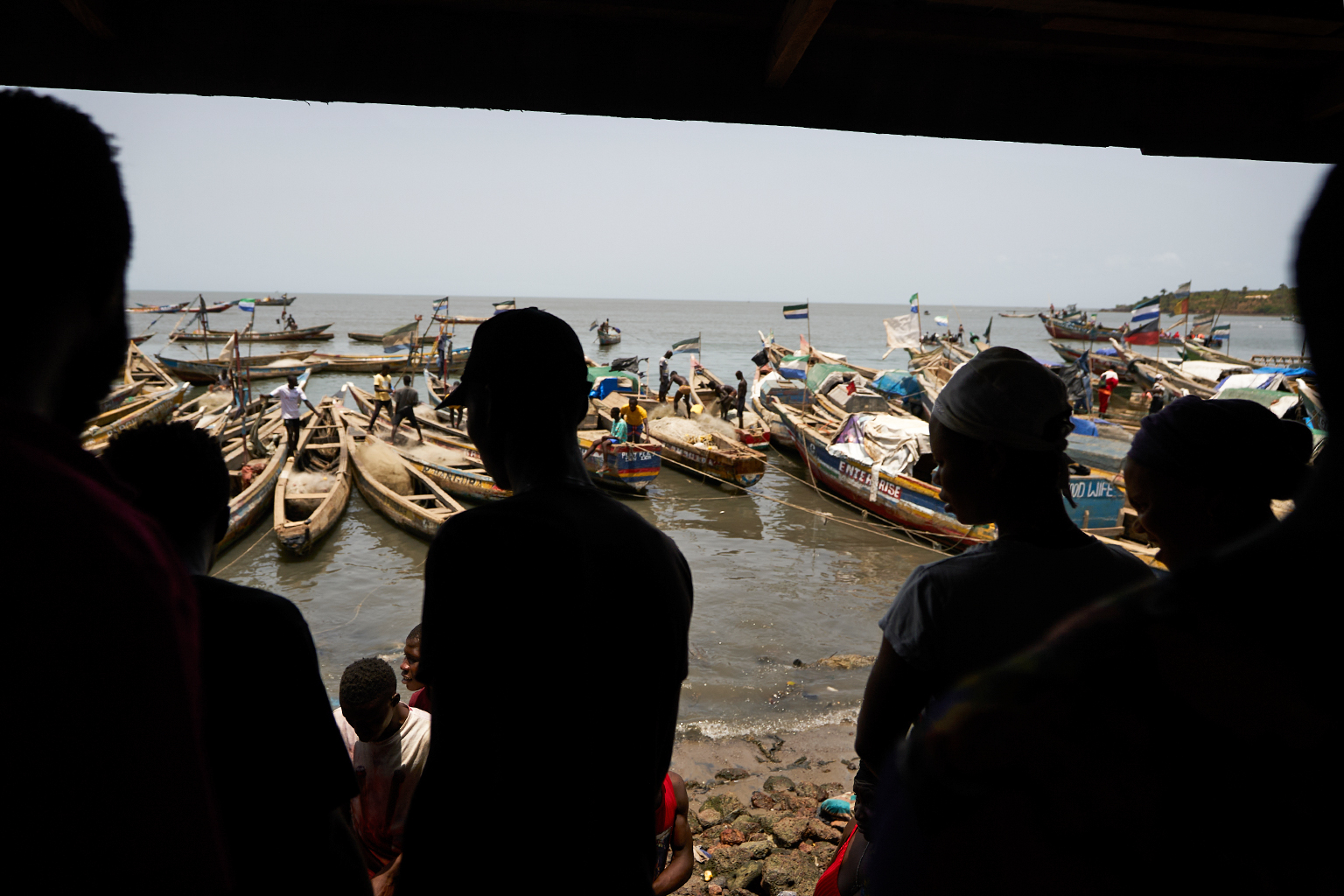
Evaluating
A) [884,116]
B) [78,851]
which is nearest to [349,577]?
[884,116]

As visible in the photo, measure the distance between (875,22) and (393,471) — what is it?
15813 mm

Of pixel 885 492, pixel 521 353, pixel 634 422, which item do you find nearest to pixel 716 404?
pixel 634 422

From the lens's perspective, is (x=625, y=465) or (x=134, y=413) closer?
(x=625, y=465)

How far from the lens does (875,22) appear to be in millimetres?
2592

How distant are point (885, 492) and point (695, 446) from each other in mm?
5398

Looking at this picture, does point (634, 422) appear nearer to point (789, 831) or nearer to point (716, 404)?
point (716, 404)

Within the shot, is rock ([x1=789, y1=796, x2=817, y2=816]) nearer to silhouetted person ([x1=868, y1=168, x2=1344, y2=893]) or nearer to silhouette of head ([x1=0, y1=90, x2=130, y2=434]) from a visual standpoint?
silhouetted person ([x1=868, y1=168, x2=1344, y2=893])

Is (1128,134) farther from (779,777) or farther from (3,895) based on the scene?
(779,777)

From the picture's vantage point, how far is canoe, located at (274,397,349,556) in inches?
509

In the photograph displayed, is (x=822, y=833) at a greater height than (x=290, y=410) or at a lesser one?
lesser

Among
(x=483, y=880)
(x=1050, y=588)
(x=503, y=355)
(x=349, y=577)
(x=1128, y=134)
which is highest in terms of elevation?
(x=1128, y=134)

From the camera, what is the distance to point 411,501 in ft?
46.8

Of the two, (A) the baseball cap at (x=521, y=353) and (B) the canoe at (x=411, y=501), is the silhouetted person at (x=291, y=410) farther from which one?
(A) the baseball cap at (x=521, y=353)

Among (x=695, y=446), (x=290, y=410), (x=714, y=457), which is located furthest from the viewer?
(x=695, y=446)
